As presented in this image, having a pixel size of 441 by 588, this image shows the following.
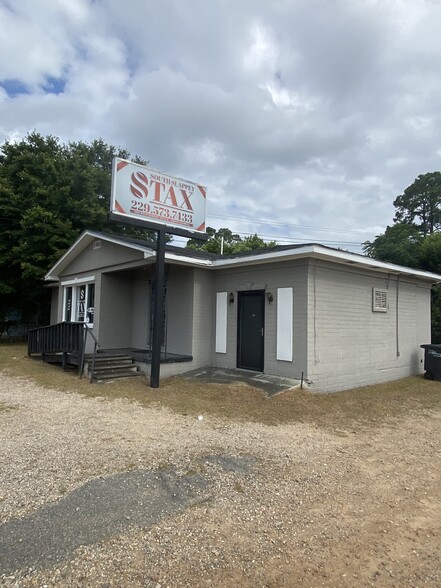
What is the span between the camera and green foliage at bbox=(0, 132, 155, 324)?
18344 millimetres

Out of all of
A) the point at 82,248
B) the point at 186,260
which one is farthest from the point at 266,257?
the point at 82,248

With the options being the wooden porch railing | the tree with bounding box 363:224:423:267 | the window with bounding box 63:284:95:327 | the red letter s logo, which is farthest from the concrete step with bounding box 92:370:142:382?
the tree with bounding box 363:224:423:267

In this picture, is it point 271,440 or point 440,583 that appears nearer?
point 440,583

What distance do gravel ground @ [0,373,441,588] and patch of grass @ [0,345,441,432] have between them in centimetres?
73

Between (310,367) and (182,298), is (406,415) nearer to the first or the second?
(310,367)

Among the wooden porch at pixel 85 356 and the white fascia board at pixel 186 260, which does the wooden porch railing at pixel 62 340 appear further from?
the white fascia board at pixel 186 260

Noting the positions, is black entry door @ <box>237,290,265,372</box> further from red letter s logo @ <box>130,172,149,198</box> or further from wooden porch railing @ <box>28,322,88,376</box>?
wooden porch railing @ <box>28,322,88,376</box>

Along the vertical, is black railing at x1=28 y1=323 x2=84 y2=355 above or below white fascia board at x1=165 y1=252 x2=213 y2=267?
below

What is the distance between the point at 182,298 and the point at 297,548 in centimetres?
845

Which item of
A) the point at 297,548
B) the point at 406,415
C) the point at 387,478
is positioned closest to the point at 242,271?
the point at 406,415

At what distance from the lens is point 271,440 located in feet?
17.7

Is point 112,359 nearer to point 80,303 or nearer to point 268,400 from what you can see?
point 268,400

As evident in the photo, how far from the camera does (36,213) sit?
59.7 ft

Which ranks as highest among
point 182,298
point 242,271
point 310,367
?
point 242,271
